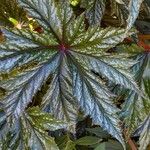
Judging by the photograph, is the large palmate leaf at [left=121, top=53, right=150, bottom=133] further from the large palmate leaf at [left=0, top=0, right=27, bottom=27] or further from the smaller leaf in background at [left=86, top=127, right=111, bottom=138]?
the large palmate leaf at [left=0, top=0, right=27, bottom=27]

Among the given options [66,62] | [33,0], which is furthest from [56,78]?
[33,0]

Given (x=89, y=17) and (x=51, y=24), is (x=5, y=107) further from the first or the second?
(x=89, y=17)

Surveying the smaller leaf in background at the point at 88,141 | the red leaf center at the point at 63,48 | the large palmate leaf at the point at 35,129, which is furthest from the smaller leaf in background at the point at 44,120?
the smaller leaf in background at the point at 88,141

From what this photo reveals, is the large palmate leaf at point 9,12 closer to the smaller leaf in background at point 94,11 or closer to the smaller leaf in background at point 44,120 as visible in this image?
the smaller leaf in background at point 94,11

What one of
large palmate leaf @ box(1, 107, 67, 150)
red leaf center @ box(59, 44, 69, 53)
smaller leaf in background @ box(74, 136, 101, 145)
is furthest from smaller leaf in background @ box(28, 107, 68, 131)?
smaller leaf in background @ box(74, 136, 101, 145)

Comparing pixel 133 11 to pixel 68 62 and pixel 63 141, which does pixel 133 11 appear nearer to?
pixel 68 62

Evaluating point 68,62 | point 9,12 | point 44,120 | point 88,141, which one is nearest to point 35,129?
point 44,120
